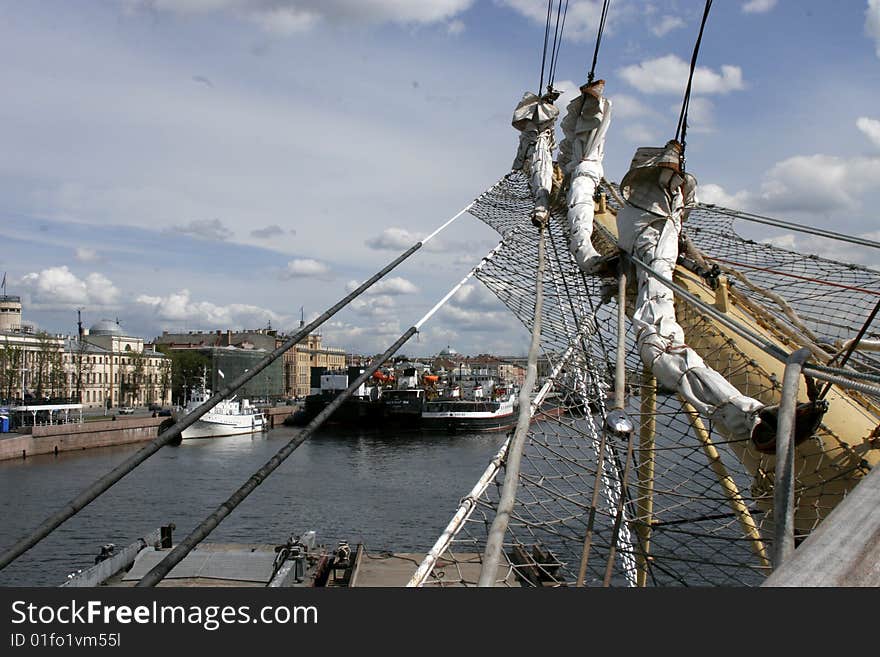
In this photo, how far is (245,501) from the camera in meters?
18.0

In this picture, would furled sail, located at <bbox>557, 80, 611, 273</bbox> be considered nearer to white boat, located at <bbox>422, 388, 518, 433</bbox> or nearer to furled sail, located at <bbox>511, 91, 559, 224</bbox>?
furled sail, located at <bbox>511, 91, 559, 224</bbox>

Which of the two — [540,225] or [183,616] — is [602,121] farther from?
[183,616]

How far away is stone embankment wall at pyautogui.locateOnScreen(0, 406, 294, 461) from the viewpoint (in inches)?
1051

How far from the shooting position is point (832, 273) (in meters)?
4.88

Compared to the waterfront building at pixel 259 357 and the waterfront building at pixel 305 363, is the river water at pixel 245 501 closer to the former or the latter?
the waterfront building at pixel 259 357

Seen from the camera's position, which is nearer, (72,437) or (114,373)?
(72,437)

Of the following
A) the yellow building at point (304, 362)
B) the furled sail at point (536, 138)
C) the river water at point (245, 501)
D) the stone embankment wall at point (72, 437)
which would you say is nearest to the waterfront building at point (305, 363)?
the yellow building at point (304, 362)

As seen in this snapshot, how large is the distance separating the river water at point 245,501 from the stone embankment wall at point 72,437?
65 cm

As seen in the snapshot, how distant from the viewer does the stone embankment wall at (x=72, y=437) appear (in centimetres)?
2670

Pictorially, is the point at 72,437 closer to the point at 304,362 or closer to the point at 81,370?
the point at 81,370

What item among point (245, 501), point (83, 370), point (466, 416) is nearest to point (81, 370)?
point (83, 370)

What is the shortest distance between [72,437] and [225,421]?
29.9ft

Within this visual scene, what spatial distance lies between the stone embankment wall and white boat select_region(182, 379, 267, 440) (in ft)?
6.99

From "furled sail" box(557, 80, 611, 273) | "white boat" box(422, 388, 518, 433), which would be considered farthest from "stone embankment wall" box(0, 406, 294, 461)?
"furled sail" box(557, 80, 611, 273)
